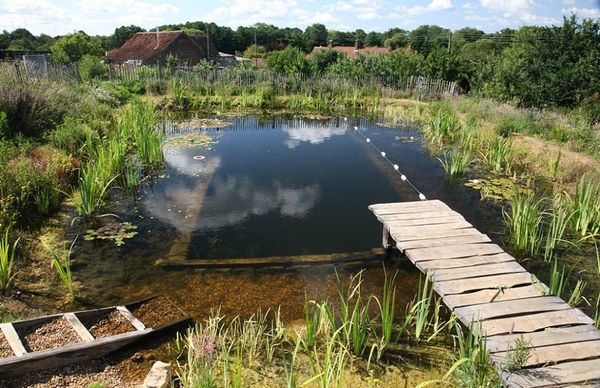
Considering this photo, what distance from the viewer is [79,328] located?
3141 mm

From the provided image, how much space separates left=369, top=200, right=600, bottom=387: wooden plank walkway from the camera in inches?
107

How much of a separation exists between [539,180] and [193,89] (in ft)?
37.4

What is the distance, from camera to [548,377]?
262 cm

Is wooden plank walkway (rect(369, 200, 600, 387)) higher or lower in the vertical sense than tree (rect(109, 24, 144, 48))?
lower

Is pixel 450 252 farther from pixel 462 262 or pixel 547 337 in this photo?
pixel 547 337

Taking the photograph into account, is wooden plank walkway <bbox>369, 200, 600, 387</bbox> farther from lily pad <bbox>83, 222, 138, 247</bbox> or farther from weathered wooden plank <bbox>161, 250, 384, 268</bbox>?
lily pad <bbox>83, 222, 138, 247</bbox>

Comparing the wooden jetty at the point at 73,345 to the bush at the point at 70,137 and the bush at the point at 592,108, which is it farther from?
the bush at the point at 592,108

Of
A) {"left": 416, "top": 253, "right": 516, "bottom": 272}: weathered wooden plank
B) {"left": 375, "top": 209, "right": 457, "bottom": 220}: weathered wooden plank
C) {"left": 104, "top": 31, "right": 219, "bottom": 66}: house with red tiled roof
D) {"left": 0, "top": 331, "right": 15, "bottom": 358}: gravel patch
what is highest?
{"left": 104, "top": 31, "right": 219, "bottom": 66}: house with red tiled roof

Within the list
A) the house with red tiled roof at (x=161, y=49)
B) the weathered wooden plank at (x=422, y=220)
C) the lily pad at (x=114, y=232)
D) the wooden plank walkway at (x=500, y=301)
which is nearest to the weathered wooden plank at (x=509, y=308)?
the wooden plank walkway at (x=500, y=301)

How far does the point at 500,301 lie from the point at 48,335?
11.6ft

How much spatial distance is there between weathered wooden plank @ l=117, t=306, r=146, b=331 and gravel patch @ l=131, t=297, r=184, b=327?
16cm

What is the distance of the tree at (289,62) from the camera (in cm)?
1762

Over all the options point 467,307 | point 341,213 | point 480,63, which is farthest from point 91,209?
point 480,63

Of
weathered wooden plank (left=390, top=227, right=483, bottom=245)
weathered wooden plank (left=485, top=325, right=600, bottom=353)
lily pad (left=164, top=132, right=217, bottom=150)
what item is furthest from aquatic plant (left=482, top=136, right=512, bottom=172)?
lily pad (left=164, top=132, right=217, bottom=150)
